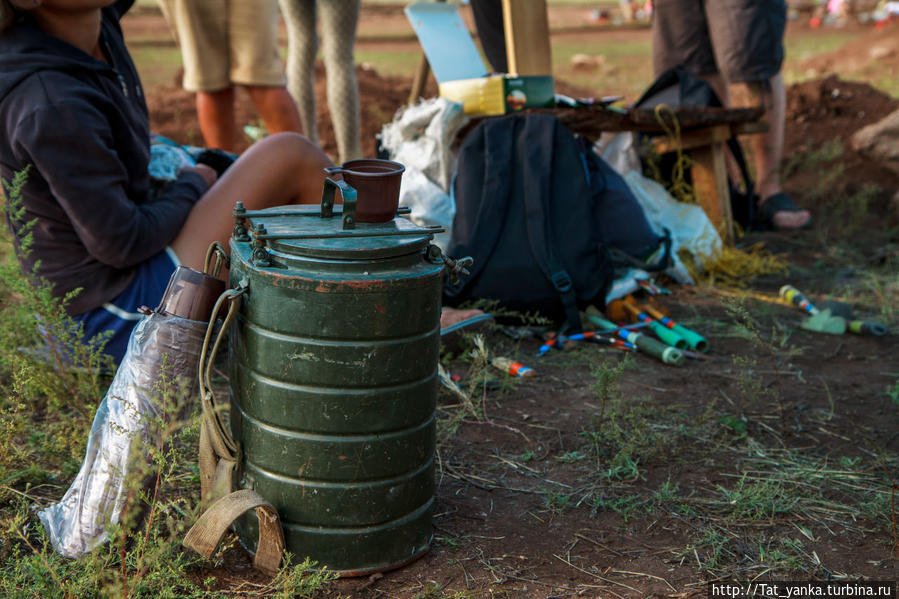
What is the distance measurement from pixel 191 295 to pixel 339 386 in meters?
0.46

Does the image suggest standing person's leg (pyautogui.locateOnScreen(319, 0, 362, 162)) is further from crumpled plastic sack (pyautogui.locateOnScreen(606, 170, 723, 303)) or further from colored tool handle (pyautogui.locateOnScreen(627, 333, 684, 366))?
colored tool handle (pyautogui.locateOnScreen(627, 333, 684, 366))

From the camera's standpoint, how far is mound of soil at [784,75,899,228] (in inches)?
227

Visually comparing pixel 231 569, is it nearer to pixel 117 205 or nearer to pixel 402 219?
pixel 402 219

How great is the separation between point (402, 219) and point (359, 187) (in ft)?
0.54

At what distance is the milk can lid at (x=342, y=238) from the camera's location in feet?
5.43

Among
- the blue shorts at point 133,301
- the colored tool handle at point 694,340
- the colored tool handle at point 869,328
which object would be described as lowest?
the colored tool handle at point 869,328

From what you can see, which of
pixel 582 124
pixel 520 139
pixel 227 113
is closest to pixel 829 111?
pixel 582 124

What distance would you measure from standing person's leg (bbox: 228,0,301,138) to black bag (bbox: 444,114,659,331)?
1.09 metres

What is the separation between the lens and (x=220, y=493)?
183cm

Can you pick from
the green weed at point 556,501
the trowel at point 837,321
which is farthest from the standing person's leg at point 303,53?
the green weed at point 556,501

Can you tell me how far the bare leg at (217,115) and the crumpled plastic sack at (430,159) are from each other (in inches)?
38.4

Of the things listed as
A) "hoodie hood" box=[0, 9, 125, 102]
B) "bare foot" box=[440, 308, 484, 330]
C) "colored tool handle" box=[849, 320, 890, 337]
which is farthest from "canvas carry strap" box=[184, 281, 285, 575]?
"colored tool handle" box=[849, 320, 890, 337]

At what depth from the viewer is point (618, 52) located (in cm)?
1406

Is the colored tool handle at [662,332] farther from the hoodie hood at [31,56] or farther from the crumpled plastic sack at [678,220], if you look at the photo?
the hoodie hood at [31,56]
